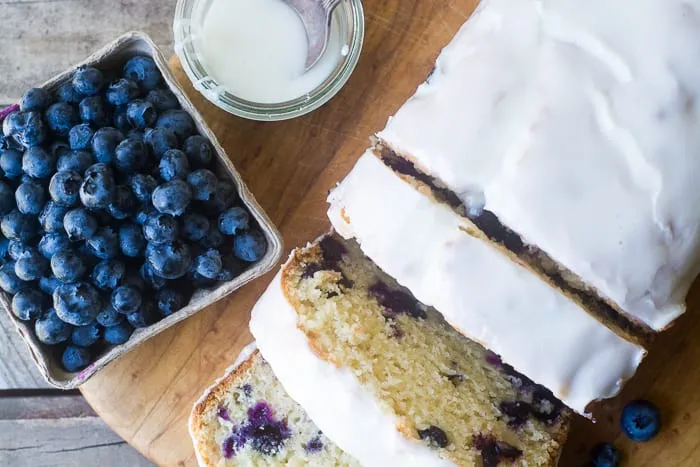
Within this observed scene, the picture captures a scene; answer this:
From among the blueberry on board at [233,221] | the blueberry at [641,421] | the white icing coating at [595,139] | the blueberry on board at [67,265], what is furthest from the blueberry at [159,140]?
the blueberry at [641,421]

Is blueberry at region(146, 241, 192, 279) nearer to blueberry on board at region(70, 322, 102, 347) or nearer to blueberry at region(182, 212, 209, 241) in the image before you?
blueberry at region(182, 212, 209, 241)

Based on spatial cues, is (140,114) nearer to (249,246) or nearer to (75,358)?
(249,246)

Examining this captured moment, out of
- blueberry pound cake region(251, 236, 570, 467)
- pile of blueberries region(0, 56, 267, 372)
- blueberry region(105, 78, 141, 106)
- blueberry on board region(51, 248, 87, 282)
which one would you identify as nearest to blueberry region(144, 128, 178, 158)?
pile of blueberries region(0, 56, 267, 372)

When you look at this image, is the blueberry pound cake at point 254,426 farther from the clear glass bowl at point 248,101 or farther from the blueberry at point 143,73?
the blueberry at point 143,73

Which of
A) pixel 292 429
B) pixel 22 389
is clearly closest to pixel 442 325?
pixel 292 429

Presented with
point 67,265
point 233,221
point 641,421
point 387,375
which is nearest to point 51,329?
point 67,265
